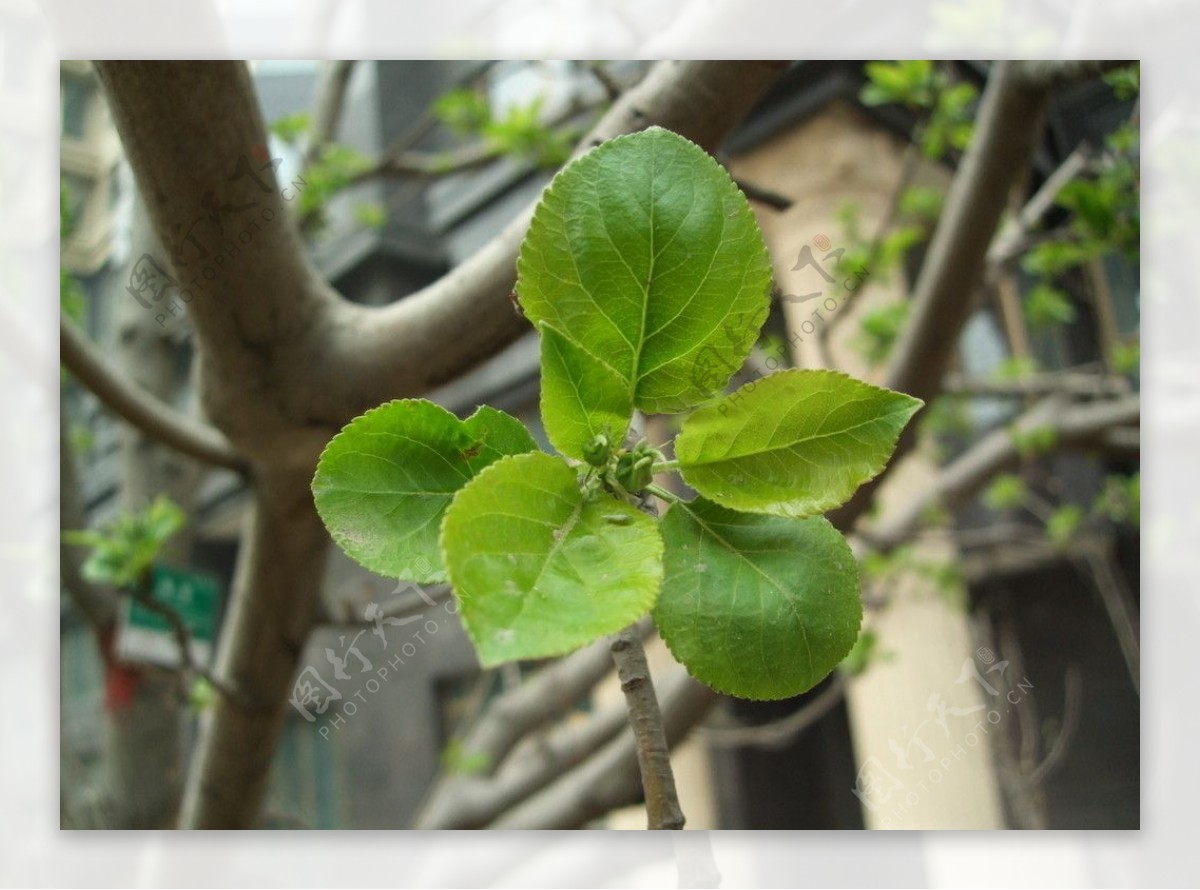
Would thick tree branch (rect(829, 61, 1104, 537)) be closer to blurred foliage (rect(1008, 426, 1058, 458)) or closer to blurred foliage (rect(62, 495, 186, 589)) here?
blurred foliage (rect(1008, 426, 1058, 458))

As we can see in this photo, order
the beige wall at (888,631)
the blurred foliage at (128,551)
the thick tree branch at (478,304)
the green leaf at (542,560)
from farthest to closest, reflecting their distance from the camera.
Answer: the beige wall at (888,631)
the blurred foliage at (128,551)
the thick tree branch at (478,304)
the green leaf at (542,560)

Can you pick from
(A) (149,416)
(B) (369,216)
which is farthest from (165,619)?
(B) (369,216)

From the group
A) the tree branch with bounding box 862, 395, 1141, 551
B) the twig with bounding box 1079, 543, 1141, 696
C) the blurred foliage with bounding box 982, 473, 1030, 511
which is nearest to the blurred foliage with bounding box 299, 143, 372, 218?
the tree branch with bounding box 862, 395, 1141, 551

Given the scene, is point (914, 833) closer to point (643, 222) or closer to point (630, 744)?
point (630, 744)

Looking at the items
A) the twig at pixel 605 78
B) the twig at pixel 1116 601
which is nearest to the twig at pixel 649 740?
the twig at pixel 605 78

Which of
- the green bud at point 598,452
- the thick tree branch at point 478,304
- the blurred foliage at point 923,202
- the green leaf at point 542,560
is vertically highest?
the blurred foliage at point 923,202

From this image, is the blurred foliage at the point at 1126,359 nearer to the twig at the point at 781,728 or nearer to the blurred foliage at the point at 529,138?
the twig at the point at 781,728

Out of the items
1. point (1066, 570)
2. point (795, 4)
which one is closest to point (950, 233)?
point (795, 4)
